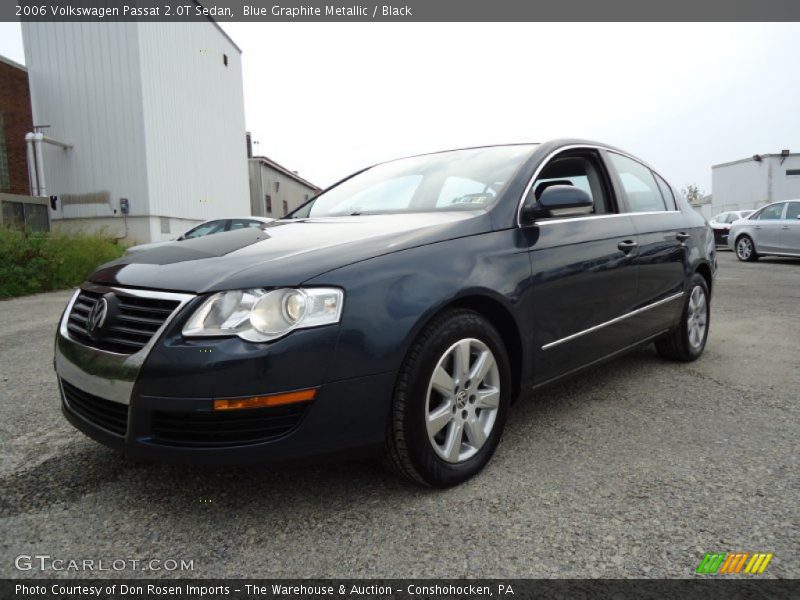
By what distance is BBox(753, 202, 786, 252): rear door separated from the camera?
12.7 metres

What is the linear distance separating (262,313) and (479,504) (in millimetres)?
1047

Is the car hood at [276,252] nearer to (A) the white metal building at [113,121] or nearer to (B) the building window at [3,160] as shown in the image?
(A) the white metal building at [113,121]

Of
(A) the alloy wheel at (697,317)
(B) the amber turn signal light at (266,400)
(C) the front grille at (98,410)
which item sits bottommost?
(A) the alloy wheel at (697,317)

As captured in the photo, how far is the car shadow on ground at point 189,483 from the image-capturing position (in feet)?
6.93

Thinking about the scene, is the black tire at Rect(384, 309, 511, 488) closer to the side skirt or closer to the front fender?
the front fender

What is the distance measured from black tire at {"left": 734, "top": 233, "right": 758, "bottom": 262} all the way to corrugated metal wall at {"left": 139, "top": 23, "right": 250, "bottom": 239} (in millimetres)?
15267

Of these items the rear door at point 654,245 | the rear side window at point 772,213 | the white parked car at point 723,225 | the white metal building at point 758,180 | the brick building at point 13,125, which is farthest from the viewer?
the white metal building at point 758,180

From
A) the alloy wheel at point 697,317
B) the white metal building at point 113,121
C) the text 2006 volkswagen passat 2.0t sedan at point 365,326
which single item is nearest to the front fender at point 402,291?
the text 2006 volkswagen passat 2.0t sedan at point 365,326

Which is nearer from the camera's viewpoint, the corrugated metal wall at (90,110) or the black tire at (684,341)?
the black tire at (684,341)

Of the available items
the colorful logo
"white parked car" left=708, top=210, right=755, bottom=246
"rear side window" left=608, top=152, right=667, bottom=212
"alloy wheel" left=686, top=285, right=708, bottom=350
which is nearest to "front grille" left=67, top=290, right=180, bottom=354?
the colorful logo

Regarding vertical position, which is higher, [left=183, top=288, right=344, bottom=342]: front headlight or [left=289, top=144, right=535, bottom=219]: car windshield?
[left=289, top=144, right=535, bottom=219]: car windshield

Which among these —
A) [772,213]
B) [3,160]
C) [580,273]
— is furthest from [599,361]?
[3,160]

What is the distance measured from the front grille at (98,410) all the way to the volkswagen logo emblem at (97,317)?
231 millimetres

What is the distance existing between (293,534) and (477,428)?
2.67 feet
